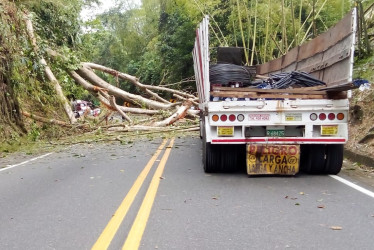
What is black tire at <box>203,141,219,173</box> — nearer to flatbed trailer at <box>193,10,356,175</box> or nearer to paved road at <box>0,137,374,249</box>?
flatbed trailer at <box>193,10,356,175</box>

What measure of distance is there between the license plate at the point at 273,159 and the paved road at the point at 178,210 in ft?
0.52

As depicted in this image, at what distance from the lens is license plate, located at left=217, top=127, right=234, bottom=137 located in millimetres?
7828

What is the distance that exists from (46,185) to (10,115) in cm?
884

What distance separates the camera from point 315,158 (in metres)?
8.18

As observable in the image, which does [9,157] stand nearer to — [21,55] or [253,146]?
[21,55]

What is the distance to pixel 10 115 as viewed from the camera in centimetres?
1573

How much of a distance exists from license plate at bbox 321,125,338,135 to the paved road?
2.76ft

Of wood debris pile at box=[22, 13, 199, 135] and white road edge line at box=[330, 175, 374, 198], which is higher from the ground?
wood debris pile at box=[22, 13, 199, 135]

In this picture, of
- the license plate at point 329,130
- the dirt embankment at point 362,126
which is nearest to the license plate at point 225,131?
the license plate at point 329,130

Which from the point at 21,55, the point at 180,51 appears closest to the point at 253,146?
the point at 21,55

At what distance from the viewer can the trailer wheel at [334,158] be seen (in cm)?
806

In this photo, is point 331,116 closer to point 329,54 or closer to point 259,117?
point 259,117

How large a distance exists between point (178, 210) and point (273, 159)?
2771 mm

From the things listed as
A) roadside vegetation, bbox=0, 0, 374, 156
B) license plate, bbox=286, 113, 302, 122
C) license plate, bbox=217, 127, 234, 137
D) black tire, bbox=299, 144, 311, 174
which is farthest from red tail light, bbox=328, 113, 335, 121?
roadside vegetation, bbox=0, 0, 374, 156
